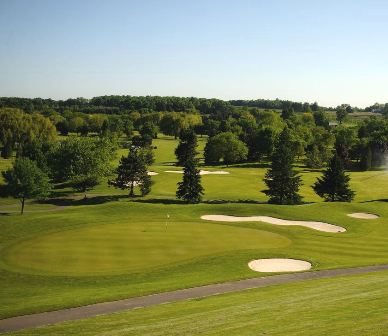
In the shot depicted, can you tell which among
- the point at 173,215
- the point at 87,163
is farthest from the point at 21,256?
the point at 87,163

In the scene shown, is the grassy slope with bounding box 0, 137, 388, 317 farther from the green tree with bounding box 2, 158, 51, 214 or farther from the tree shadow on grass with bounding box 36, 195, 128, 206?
the green tree with bounding box 2, 158, 51, 214

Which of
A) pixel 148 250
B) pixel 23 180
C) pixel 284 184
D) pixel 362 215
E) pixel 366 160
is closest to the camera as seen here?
pixel 148 250

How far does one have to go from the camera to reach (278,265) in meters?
34.3

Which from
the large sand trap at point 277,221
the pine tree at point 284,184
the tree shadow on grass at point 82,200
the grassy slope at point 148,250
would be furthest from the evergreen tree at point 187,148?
the large sand trap at point 277,221

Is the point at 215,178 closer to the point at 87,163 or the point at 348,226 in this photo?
the point at 87,163

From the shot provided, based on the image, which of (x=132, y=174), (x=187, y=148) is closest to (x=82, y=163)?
(x=132, y=174)

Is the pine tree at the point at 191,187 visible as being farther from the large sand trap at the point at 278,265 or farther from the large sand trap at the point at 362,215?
the large sand trap at the point at 278,265

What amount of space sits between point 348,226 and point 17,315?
114 feet

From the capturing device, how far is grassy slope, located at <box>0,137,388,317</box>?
28203 mm

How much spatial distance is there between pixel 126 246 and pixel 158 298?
1131cm

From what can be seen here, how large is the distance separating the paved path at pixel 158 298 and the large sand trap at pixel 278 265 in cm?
173

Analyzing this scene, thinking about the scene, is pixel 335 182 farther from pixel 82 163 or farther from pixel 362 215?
pixel 82 163

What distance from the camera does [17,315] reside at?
23.4 metres

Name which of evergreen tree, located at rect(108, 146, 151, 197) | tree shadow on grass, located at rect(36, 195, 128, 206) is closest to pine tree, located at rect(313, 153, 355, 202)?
evergreen tree, located at rect(108, 146, 151, 197)
